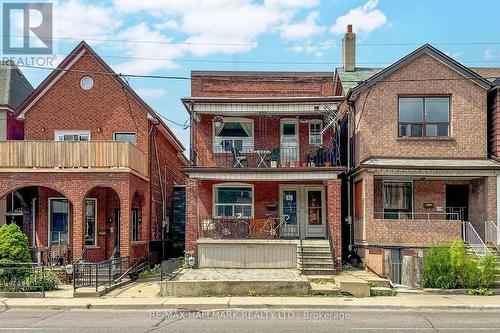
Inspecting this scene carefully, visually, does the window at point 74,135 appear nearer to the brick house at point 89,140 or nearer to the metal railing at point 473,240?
the brick house at point 89,140

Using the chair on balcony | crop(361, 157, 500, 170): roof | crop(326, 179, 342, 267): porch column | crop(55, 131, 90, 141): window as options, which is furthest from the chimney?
crop(55, 131, 90, 141): window

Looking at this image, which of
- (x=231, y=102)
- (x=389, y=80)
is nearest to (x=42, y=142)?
(x=231, y=102)

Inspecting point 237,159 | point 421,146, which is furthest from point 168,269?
point 421,146

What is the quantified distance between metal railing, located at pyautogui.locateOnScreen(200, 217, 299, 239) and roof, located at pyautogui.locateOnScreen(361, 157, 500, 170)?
444cm

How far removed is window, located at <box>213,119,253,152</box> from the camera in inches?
1010

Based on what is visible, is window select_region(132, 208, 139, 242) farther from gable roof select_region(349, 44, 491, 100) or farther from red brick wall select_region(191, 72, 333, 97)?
gable roof select_region(349, 44, 491, 100)

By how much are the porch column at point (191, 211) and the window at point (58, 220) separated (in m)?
5.02

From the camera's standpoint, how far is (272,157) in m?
24.8

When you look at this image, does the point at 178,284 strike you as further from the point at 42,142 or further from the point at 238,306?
the point at 42,142

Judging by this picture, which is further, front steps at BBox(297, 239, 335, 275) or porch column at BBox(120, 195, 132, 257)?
porch column at BBox(120, 195, 132, 257)

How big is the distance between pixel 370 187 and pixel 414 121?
369cm

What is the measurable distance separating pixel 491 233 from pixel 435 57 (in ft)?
24.6

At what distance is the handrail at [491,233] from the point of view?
22.0m

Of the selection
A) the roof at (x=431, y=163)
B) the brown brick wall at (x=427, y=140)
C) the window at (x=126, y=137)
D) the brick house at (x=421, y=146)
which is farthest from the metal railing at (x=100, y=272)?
the brown brick wall at (x=427, y=140)
